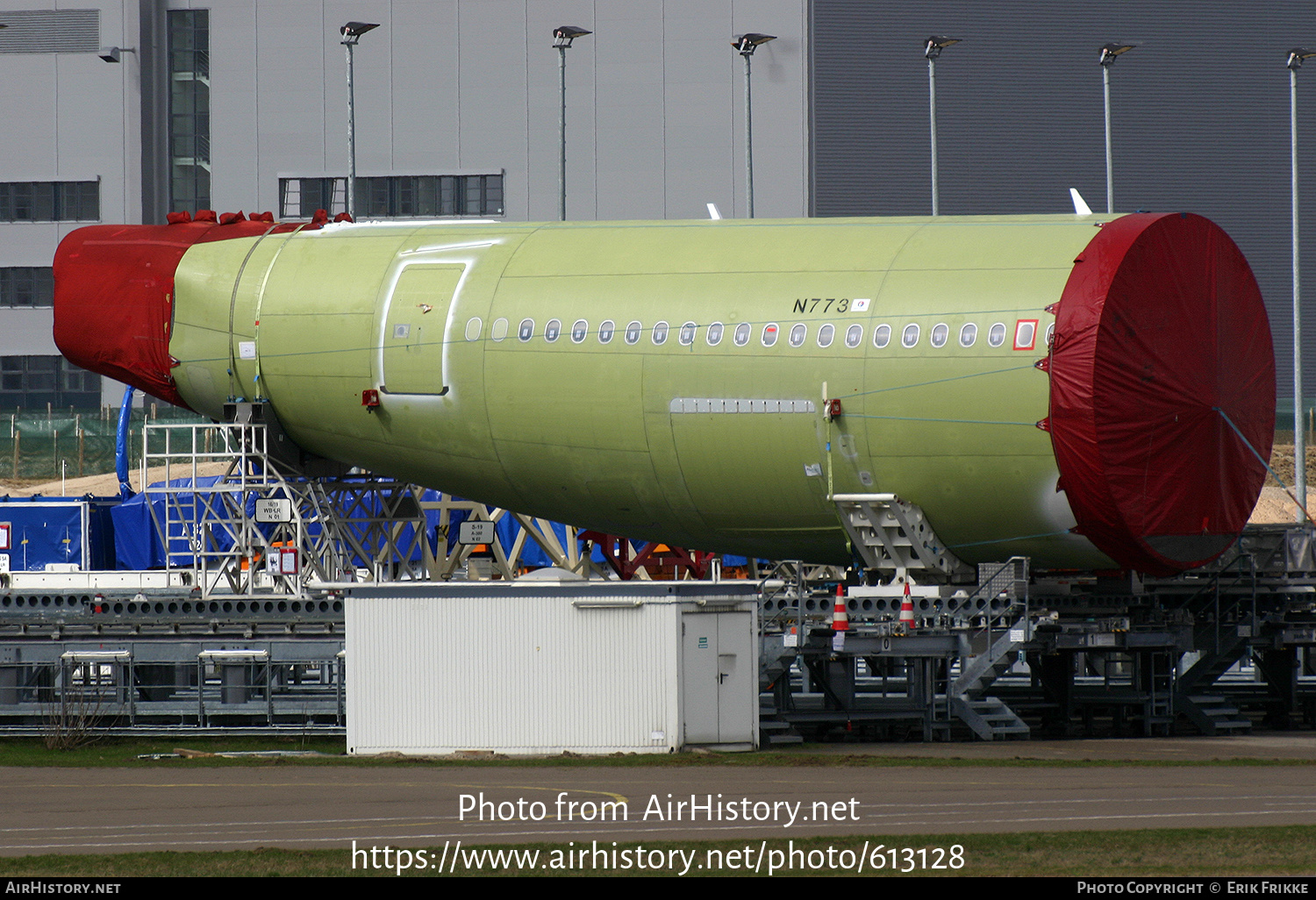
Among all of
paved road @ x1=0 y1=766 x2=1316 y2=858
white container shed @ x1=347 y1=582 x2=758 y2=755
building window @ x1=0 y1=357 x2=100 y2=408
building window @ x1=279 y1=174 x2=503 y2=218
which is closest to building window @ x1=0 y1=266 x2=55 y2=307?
building window @ x1=0 y1=357 x2=100 y2=408

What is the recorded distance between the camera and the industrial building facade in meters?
86.2

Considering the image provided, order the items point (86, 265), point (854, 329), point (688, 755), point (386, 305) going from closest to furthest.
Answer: point (688, 755) → point (854, 329) → point (386, 305) → point (86, 265)

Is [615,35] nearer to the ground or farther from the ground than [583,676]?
farther from the ground

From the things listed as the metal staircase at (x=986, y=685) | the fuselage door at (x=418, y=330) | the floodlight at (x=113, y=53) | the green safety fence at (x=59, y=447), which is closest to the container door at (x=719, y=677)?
the metal staircase at (x=986, y=685)

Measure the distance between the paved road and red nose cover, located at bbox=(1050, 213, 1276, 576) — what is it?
5.40 meters

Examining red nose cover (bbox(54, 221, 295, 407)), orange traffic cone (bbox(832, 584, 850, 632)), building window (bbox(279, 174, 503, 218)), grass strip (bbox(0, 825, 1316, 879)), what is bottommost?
grass strip (bbox(0, 825, 1316, 879))

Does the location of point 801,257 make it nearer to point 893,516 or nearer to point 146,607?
point 893,516

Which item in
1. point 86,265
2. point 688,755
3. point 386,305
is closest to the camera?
point 688,755

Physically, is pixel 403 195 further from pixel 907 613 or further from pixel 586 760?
pixel 586 760

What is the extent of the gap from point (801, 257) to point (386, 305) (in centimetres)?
861

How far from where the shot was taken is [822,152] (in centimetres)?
8825

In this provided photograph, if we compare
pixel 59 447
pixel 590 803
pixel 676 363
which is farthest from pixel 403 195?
pixel 590 803

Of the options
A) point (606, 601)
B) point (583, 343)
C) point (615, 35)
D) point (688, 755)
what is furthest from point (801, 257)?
point (615, 35)

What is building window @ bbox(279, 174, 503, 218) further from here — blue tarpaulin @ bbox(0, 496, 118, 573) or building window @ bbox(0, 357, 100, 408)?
blue tarpaulin @ bbox(0, 496, 118, 573)
